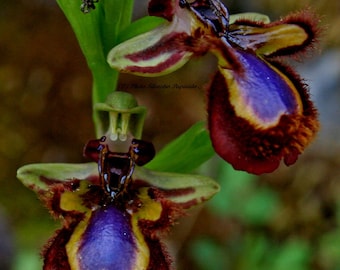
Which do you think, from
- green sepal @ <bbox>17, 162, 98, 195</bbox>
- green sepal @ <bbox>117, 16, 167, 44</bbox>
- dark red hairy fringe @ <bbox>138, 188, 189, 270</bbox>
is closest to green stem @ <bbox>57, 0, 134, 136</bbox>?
green sepal @ <bbox>117, 16, 167, 44</bbox>

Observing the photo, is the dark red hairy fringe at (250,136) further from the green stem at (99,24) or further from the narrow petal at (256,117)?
the green stem at (99,24)

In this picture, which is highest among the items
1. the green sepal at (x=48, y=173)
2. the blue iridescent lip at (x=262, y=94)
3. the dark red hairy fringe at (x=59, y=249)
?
the blue iridescent lip at (x=262, y=94)

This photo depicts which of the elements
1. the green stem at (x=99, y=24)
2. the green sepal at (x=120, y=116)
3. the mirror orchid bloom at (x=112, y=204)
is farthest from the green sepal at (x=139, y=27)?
the mirror orchid bloom at (x=112, y=204)

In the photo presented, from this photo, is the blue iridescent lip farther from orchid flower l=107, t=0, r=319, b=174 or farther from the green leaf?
the green leaf

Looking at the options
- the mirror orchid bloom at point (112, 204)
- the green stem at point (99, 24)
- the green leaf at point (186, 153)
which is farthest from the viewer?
the green leaf at point (186, 153)

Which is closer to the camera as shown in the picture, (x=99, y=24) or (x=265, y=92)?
(x=265, y=92)

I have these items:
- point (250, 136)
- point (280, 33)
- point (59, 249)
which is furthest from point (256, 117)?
point (59, 249)

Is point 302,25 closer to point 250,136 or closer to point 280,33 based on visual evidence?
point 280,33
